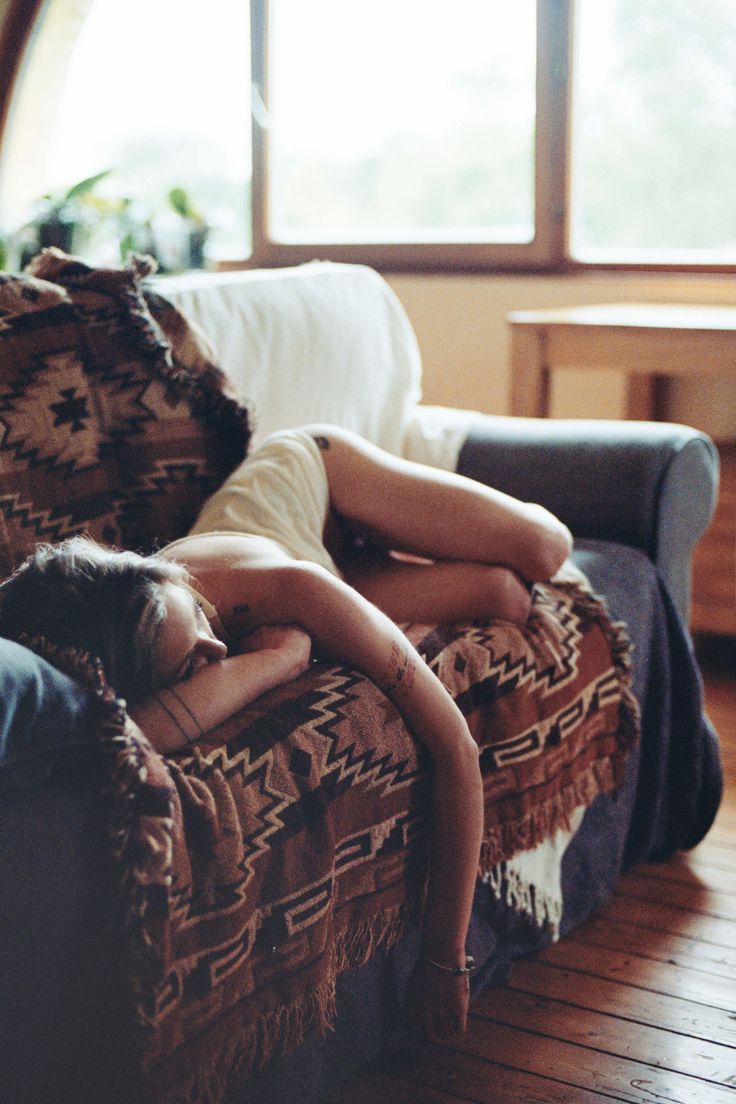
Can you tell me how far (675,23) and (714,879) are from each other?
2.58 meters

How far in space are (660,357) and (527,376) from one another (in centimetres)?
34

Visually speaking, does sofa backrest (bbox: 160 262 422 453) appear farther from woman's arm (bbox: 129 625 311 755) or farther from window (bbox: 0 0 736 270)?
window (bbox: 0 0 736 270)

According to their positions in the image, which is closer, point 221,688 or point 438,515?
point 221,688

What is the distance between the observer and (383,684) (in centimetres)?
154

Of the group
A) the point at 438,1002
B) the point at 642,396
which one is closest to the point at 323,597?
the point at 438,1002

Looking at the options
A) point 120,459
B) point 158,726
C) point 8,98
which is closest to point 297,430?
point 120,459

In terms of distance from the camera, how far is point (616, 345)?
9.81ft

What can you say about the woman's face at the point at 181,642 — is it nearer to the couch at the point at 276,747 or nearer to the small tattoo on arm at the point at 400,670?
the couch at the point at 276,747

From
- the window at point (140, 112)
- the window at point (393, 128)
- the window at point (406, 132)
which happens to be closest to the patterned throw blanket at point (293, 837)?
the window at point (393, 128)

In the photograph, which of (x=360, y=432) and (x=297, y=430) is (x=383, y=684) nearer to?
(x=297, y=430)

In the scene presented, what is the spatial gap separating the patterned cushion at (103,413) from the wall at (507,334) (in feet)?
6.15

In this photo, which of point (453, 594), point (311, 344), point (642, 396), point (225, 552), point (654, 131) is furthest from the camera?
point (654, 131)

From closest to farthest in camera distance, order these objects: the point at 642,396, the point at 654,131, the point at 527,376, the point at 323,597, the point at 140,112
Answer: the point at 323,597, the point at 527,376, the point at 642,396, the point at 654,131, the point at 140,112

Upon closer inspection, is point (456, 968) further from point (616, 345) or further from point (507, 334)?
point (507, 334)
